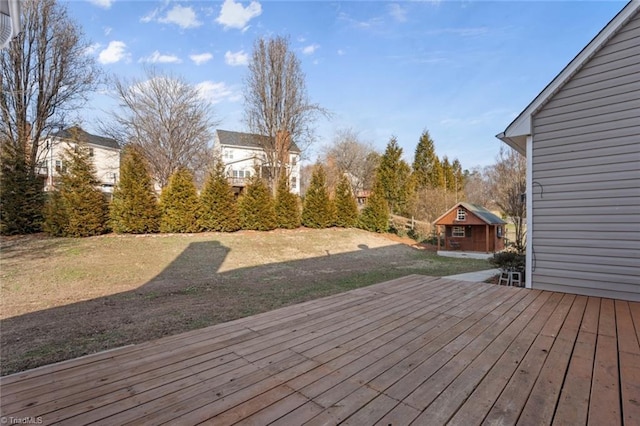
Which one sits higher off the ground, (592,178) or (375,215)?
(592,178)

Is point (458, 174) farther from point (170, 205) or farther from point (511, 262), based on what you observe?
point (170, 205)

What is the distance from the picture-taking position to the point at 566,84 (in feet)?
13.6

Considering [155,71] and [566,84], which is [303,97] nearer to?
[155,71]

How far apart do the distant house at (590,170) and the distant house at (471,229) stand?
420 inches

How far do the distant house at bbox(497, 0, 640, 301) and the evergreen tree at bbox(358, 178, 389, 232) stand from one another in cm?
1382

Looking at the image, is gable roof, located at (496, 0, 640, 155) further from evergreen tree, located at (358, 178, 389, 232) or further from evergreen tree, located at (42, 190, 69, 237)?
evergreen tree, located at (358, 178, 389, 232)

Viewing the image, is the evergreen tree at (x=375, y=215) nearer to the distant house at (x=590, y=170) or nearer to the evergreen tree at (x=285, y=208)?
the evergreen tree at (x=285, y=208)

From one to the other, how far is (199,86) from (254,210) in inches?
351

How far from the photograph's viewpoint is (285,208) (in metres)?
15.4

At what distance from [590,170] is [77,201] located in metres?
13.7

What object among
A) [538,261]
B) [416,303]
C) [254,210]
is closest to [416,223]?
[254,210]

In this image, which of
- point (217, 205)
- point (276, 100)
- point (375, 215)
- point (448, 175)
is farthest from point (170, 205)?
point (448, 175)

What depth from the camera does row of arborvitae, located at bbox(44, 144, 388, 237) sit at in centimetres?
1035

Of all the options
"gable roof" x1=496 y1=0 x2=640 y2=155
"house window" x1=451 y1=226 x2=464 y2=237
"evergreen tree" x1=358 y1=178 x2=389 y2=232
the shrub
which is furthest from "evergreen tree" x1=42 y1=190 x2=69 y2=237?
"house window" x1=451 y1=226 x2=464 y2=237
